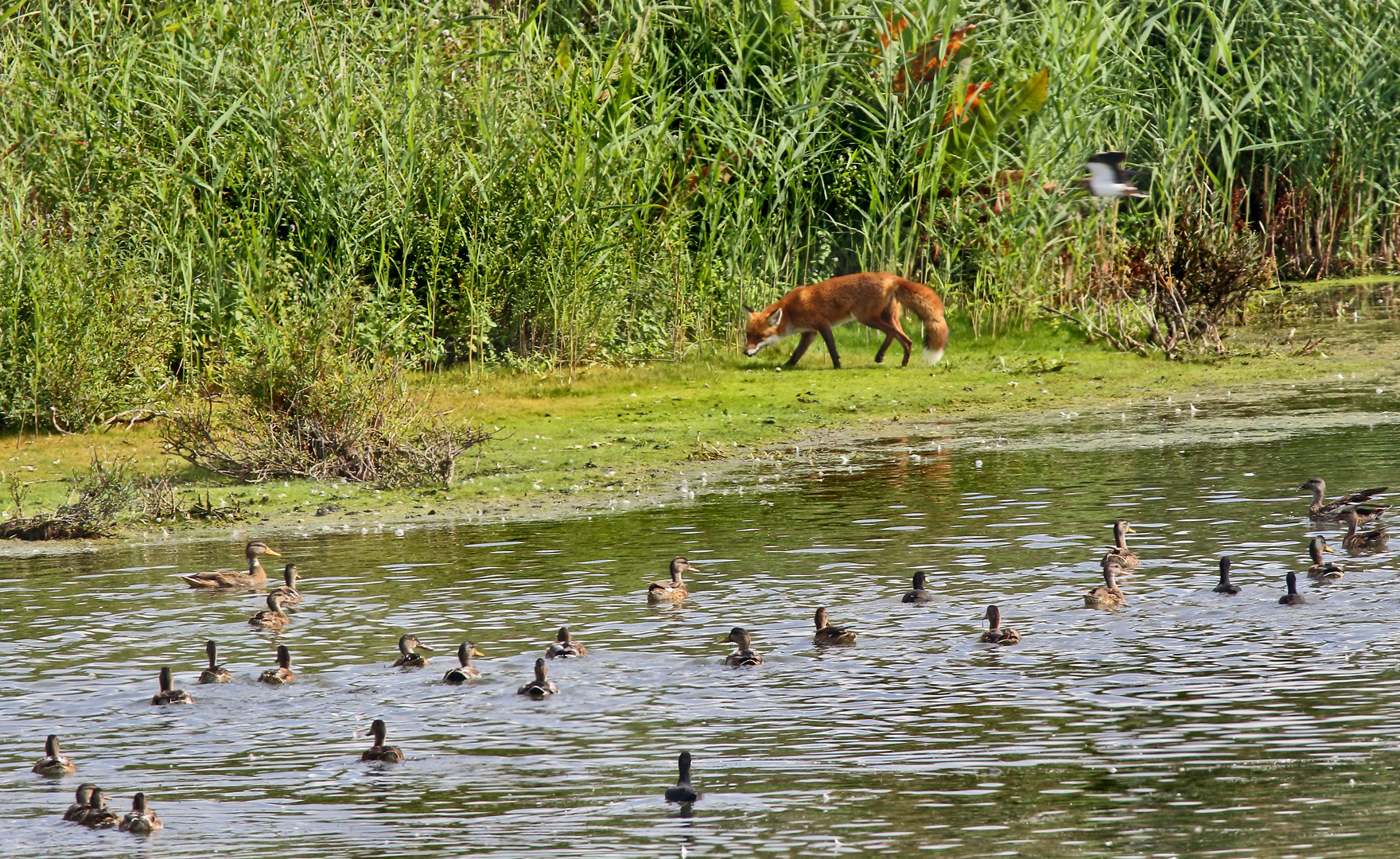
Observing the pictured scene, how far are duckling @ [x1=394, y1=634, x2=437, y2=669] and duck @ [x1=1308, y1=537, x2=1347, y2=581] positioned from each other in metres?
5.66

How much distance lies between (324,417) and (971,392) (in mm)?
7414

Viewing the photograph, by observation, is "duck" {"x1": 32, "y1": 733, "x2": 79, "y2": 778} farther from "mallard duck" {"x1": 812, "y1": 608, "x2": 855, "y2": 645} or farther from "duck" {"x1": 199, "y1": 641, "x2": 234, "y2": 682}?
"mallard duck" {"x1": 812, "y1": 608, "x2": 855, "y2": 645}

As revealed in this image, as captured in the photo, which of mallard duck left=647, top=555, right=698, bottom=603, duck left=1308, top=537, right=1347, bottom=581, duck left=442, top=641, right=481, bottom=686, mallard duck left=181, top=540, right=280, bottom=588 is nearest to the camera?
duck left=442, top=641, right=481, bottom=686

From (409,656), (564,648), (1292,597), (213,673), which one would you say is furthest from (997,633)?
(213,673)

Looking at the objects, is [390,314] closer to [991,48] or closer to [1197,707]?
[991,48]

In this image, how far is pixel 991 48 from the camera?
74.6ft

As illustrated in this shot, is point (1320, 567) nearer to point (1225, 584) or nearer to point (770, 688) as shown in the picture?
point (1225, 584)

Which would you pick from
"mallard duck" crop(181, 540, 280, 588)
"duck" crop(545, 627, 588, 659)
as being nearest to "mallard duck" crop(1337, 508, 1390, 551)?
"duck" crop(545, 627, 588, 659)

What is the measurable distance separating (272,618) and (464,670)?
2217 millimetres

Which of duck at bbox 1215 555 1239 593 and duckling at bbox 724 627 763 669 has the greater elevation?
duck at bbox 1215 555 1239 593

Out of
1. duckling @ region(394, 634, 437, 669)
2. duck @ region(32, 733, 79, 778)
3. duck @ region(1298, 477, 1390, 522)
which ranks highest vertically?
duck @ region(1298, 477, 1390, 522)

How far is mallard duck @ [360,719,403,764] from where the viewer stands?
8.62m

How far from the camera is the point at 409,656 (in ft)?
33.7

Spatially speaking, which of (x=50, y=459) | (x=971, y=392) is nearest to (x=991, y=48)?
(x=971, y=392)
